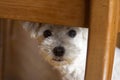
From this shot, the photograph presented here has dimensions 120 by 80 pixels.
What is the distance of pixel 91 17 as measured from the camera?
43 centimetres

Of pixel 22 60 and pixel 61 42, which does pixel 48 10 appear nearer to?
pixel 61 42

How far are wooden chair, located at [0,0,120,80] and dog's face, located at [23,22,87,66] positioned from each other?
0.39m

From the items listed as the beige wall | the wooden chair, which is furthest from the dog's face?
the wooden chair

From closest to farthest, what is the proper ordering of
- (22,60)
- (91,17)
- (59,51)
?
(91,17) → (59,51) → (22,60)

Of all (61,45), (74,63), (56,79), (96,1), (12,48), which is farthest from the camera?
(12,48)

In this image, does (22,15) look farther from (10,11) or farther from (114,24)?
(114,24)

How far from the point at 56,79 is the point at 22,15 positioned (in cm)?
71

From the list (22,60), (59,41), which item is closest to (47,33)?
(59,41)

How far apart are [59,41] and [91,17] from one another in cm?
46

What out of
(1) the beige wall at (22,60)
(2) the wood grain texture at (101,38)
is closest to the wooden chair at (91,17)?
(2) the wood grain texture at (101,38)

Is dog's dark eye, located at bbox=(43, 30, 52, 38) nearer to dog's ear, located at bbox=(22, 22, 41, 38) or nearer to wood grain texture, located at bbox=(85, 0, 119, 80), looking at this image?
dog's ear, located at bbox=(22, 22, 41, 38)

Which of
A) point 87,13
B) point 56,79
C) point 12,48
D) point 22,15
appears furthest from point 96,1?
point 12,48

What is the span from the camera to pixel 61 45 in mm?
854

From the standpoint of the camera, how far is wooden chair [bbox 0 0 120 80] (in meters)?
0.43
